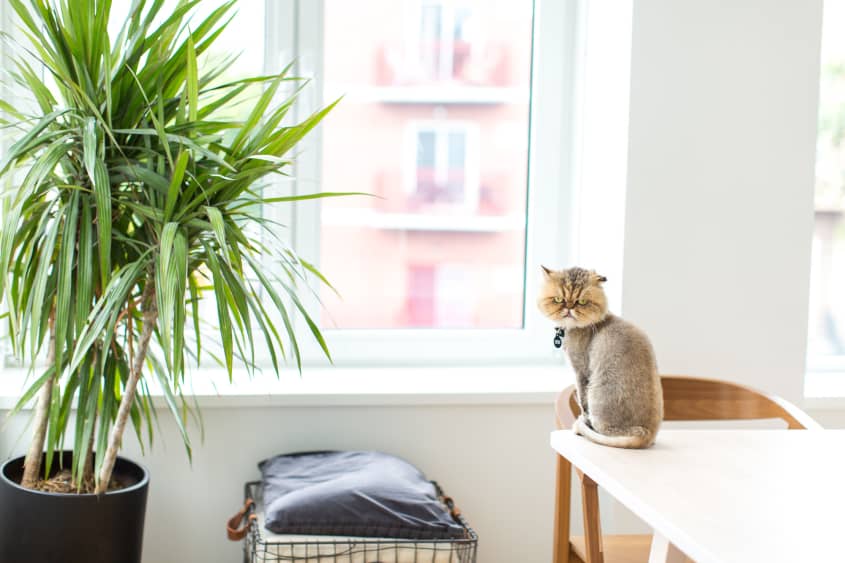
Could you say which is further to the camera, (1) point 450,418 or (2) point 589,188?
(2) point 589,188

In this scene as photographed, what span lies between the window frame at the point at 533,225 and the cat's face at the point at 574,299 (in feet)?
3.81

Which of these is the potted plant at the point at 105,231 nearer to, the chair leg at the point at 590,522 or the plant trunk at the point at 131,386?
the plant trunk at the point at 131,386

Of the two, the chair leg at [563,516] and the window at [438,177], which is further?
the window at [438,177]

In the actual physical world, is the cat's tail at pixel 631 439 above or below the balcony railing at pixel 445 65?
below

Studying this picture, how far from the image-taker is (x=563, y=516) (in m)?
1.66

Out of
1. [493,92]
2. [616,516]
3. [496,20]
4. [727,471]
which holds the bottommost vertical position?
[616,516]

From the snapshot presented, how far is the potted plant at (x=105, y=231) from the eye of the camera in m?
1.65

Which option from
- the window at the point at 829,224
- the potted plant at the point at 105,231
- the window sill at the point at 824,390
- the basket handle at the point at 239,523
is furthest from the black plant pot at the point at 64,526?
the window at the point at 829,224

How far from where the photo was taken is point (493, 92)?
2662mm

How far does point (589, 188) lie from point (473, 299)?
49cm

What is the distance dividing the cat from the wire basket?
0.57m

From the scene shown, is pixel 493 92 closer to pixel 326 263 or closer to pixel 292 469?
pixel 326 263

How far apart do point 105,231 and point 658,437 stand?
3.51 ft

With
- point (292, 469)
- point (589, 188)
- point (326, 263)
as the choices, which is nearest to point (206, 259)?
point (292, 469)
